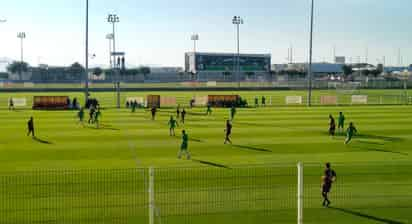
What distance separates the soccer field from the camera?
1401 cm

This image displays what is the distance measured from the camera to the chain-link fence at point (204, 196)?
1364 centimetres

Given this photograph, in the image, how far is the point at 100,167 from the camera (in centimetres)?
2061

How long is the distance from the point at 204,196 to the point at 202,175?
10.7 ft

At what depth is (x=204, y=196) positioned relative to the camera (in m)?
15.5

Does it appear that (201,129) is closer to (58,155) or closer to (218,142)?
(218,142)

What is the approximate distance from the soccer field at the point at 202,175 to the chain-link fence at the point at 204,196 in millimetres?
31

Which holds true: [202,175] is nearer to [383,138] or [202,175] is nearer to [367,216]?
[367,216]

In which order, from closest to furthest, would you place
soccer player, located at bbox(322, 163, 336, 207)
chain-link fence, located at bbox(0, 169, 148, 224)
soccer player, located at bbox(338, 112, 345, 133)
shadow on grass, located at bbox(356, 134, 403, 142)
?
chain-link fence, located at bbox(0, 169, 148, 224) → soccer player, located at bbox(322, 163, 336, 207) → shadow on grass, located at bbox(356, 134, 403, 142) → soccer player, located at bbox(338, 112, 345, 133)

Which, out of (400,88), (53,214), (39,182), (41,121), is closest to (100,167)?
(39,182)

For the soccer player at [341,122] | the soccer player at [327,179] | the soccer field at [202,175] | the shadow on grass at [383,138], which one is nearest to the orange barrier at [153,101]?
the soccer field at [202,175]

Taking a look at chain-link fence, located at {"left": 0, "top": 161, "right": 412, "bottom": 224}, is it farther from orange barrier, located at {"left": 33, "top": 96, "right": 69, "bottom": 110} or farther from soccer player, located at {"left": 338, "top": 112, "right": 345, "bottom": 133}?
orange barrier, located at {"left": 33, "top": 96, "right": 69, "bottom": 110}

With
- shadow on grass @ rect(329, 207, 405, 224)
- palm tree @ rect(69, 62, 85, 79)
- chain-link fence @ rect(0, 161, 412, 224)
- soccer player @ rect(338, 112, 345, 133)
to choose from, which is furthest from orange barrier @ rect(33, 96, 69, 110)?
palm tree @ rect(69, 62, 85, 79)

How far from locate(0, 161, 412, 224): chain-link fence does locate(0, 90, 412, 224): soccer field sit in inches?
1.2

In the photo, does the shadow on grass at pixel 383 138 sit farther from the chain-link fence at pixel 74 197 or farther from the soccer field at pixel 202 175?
the chain-link fence at pixel 74 197
